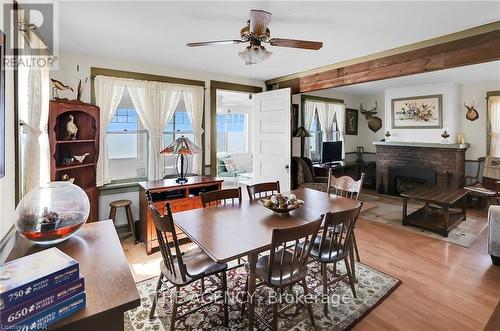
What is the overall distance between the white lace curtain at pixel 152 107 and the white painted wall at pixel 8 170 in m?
1.79

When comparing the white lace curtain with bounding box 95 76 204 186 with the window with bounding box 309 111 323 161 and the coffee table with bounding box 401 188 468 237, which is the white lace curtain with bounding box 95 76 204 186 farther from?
the coffee table with bounding box 401 188 468 237

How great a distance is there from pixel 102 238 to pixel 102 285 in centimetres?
51

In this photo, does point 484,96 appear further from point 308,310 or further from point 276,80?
point 308,310

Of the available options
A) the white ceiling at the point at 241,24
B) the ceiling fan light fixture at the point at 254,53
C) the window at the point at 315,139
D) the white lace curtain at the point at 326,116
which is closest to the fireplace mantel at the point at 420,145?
the white lace curtain at the point at 326,116

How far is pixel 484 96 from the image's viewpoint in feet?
17.6

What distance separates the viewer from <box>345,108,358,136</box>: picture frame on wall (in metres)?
7.09

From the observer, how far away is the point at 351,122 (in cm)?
721

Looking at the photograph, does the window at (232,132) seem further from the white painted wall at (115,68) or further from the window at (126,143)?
the window at (126,143)

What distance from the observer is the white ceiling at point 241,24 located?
2.16 m

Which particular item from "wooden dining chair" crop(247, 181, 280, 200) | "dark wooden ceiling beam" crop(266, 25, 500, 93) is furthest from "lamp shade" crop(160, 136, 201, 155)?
"dark wooden ceiling beam" crop(266, 25, 500, 93)

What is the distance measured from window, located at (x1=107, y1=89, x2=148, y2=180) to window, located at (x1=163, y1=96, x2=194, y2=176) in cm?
35

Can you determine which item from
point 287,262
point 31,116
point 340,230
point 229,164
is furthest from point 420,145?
point 31,116

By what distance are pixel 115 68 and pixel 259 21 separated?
2.42 meters

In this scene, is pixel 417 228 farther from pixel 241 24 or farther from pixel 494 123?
pixel 241 24
